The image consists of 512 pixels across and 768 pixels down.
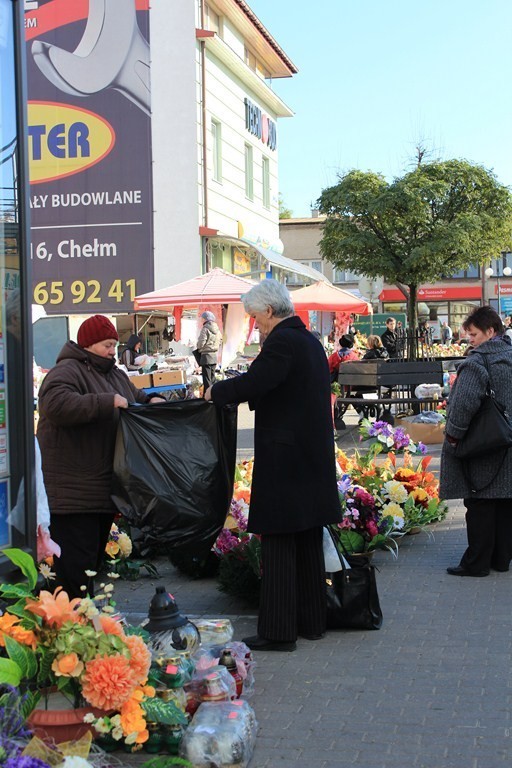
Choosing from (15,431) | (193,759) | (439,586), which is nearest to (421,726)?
(193,759)

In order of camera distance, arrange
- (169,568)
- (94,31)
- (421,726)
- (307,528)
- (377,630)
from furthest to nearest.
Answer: (94,31) → (169,568) → (377,630) → (307,528) → (421,726)

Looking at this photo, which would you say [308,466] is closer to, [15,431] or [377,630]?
[377,630]

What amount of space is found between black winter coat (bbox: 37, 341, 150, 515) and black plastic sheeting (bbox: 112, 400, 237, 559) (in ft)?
0.27

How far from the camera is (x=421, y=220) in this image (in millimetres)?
32188

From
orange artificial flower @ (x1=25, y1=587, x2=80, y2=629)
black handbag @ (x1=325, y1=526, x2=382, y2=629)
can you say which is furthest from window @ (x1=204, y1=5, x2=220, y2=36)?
orange artificial flower @ (x1=25, y1=587, x2=80, y2=629)

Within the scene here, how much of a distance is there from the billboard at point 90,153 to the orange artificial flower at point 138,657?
22111 millimetres

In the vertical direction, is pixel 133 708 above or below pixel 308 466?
below

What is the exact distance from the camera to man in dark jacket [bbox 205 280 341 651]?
5105 mm

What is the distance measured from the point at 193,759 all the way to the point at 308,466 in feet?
5.93

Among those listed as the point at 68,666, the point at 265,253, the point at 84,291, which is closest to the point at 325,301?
the point at 265,253

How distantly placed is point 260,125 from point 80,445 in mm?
27350

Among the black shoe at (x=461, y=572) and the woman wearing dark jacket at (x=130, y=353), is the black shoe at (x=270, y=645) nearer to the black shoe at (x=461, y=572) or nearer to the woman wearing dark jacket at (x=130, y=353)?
the black shoe at (x=461, y=572)

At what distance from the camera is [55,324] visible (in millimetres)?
14195

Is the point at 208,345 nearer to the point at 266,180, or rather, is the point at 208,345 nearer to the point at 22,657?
the point at 266,180
